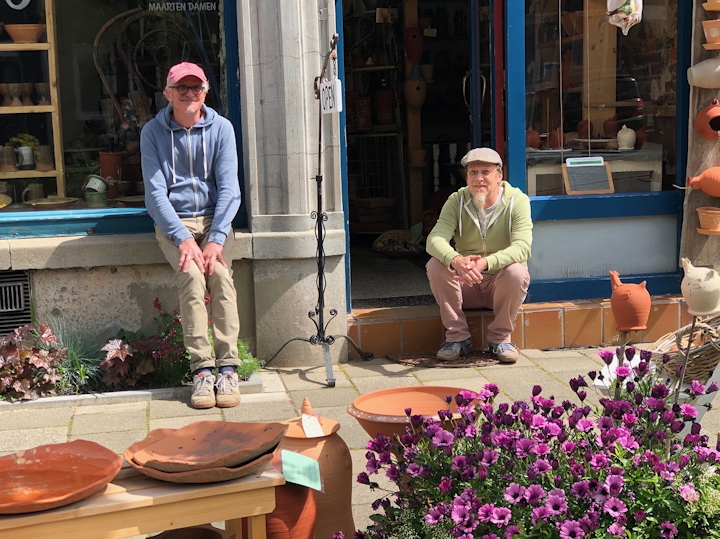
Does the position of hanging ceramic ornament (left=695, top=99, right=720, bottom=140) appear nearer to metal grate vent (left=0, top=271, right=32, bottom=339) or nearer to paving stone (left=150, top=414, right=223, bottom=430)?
paving stone (left=150, top=414, right=223, bottom=430)

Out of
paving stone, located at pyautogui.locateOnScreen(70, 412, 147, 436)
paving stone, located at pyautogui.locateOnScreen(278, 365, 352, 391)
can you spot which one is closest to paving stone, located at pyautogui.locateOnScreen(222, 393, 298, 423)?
paving stone, located at pyautogui.locateOnScreen(278, 365, 352, 391)

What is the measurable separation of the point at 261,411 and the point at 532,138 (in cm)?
246

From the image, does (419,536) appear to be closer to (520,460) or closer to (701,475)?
(520,460)

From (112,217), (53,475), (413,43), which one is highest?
(413,43)

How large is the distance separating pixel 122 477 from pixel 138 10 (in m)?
3.76

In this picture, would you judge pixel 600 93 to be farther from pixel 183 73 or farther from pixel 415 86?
pixel 415 86

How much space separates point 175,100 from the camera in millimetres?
5133

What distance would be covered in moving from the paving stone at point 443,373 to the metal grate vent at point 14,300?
2.19m

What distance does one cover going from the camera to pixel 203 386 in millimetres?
4973

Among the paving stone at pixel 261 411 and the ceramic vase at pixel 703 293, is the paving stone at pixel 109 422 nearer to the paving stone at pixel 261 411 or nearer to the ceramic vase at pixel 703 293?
the paving stone at pixel 261 411

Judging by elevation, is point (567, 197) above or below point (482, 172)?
below

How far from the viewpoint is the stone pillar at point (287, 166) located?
5.43m

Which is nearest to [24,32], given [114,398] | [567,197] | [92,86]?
[92,86]

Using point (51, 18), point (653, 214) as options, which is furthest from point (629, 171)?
point (51, 18)
